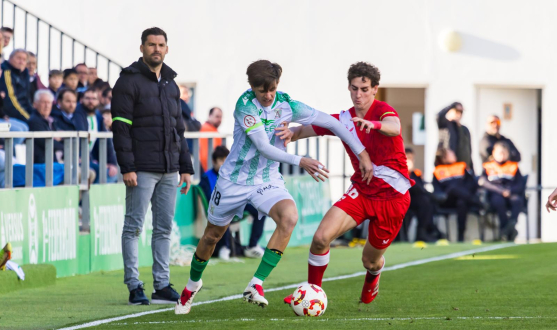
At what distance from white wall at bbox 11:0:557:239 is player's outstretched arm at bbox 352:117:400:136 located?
45.2 ft

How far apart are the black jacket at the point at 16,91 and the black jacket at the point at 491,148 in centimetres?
836

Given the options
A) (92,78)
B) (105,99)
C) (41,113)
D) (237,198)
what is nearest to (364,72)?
(237,198)

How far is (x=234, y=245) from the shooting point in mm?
14000

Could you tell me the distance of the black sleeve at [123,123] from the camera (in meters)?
8.45

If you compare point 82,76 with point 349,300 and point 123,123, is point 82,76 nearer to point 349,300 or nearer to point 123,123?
point 123,123

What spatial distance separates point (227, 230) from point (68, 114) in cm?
255

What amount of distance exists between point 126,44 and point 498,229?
9282mm

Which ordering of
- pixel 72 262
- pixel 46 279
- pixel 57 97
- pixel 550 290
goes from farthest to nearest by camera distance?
pixel 57 97 → pixel 72 262 → pixel 46 279 → pixel 550 290

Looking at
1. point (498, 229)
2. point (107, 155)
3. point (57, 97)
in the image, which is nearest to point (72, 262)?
point (107, 155)

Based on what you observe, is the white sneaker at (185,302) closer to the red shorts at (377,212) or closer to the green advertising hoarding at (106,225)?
the red shorts at (377,212)

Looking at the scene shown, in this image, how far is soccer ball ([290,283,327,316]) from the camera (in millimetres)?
7441

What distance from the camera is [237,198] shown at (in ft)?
24.8

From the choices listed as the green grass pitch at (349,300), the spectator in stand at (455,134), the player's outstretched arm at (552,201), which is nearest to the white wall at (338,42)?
the spectator in stand at (455,134)

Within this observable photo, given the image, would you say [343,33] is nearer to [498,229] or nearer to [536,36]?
[536,36]
